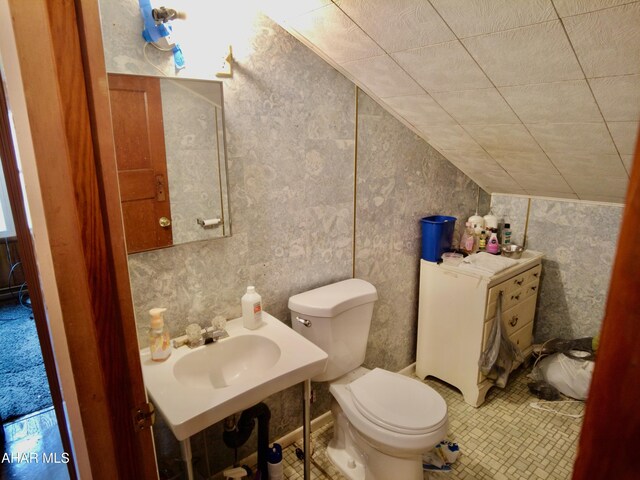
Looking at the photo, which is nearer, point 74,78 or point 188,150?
point 74,78

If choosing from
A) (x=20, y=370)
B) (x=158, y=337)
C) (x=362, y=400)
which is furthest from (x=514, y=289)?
(x=20, y=370)

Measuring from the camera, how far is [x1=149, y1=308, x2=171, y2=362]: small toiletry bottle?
1317 millimetres

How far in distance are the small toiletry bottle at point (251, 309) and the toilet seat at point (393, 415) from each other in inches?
21.1

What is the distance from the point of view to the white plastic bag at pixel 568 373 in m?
2.24

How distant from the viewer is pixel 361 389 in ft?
5.52

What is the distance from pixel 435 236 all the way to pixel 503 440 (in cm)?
115

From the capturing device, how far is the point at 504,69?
140 cm

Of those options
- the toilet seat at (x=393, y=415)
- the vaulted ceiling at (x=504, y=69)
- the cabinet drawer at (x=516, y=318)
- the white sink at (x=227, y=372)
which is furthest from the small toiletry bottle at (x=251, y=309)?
the cabinet drawer at (x=516, y=318)

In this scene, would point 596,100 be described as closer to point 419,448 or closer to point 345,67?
point 345,67

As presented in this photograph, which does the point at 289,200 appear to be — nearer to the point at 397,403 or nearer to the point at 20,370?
the point at 397,403

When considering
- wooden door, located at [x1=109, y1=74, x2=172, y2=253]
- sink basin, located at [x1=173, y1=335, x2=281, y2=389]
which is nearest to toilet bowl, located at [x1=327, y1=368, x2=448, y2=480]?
sink basin, located at [x1=173, y1=335, x2=281, y2=389]

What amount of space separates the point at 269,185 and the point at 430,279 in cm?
123

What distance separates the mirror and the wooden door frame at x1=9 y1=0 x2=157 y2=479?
2.44 feet

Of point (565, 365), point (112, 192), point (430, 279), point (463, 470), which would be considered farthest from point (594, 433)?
point (565, 365)
